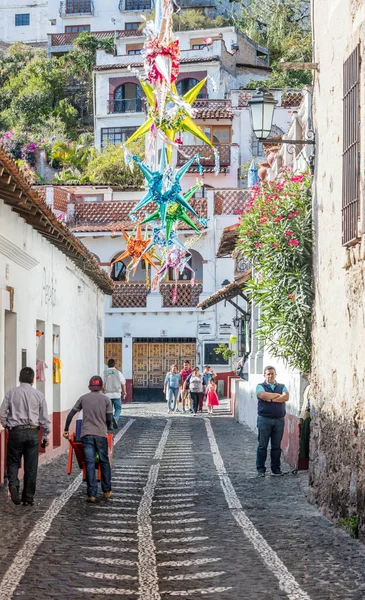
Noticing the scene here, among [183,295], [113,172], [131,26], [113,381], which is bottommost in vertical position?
[113,381]

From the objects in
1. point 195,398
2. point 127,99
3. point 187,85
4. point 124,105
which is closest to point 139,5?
point 127,99

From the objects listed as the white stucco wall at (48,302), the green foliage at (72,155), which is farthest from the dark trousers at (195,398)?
the green foliage at (72,155)

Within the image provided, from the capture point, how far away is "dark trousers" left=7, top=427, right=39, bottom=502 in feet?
44.6

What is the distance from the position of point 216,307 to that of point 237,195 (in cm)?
485

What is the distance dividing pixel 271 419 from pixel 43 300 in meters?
5.33

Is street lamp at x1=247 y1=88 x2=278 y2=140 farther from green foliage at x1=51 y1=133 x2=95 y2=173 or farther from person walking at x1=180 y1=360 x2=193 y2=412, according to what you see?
green foliage at x1=51 y1=133 x2=95 y2=173

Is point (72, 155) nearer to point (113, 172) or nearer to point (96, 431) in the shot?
point (113, 172)

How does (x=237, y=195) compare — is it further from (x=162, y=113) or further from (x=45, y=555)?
(x=45, y=555)

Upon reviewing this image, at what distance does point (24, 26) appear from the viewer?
89375 millimetres

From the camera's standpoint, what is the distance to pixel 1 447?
15.5 m

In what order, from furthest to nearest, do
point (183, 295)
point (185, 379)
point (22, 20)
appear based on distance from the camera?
point (22, 20), point (183, 295), point (185, 379)

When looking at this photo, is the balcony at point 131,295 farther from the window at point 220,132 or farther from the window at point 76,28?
the window at point 76,28

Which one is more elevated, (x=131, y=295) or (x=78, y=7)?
(x=78, y=7)

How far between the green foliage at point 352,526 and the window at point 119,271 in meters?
39.5
